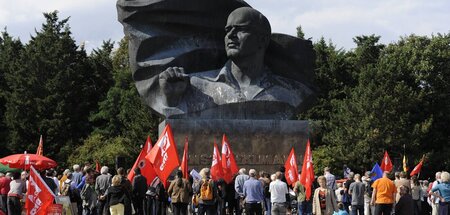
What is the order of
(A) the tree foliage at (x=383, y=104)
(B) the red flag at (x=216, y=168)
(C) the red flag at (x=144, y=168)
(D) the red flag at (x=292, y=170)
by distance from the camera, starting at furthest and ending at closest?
(A) the tree foliage at (x=383, y=104), (D) the red flag at (x=292, y=170), (B) the red flag at (x=216, y=168), (C) the red flag at (x=144, y=168)

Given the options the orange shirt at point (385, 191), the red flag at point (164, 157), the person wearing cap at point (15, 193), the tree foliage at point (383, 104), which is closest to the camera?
the red flag at point (164, 157)

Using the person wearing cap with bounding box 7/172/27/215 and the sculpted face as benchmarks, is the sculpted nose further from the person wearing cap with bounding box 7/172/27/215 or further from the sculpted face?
the person wearing cap with bounding box 7/172/27/215

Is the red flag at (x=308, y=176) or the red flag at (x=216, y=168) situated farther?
the red flag at (x=216, y=168)

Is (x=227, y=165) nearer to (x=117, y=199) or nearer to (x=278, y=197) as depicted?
(x=278, y=197)

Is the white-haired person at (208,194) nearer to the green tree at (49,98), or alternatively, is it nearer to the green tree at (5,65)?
the green tree at (49,98)

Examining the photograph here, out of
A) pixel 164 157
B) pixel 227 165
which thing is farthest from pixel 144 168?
pixel 227 165

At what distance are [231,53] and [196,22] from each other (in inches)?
64.9

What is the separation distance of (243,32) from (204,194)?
19.3 ft

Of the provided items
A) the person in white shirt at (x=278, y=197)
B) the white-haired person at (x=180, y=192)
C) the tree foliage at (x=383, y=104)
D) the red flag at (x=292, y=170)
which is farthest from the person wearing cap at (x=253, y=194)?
the tree foliage at (x=383, y=104)

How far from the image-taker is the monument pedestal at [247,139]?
22.0m

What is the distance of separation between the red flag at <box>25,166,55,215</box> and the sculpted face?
1099 cm

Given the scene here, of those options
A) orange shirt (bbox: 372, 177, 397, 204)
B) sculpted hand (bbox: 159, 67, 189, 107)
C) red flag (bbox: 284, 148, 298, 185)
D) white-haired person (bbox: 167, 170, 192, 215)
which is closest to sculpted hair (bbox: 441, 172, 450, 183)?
orange shirt (bbox: 372, 177, 397, 204)

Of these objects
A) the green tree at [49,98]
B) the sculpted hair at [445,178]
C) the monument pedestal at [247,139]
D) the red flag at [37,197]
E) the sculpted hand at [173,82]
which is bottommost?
the red flag at [37,197]

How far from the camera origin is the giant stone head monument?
72.7 feet
